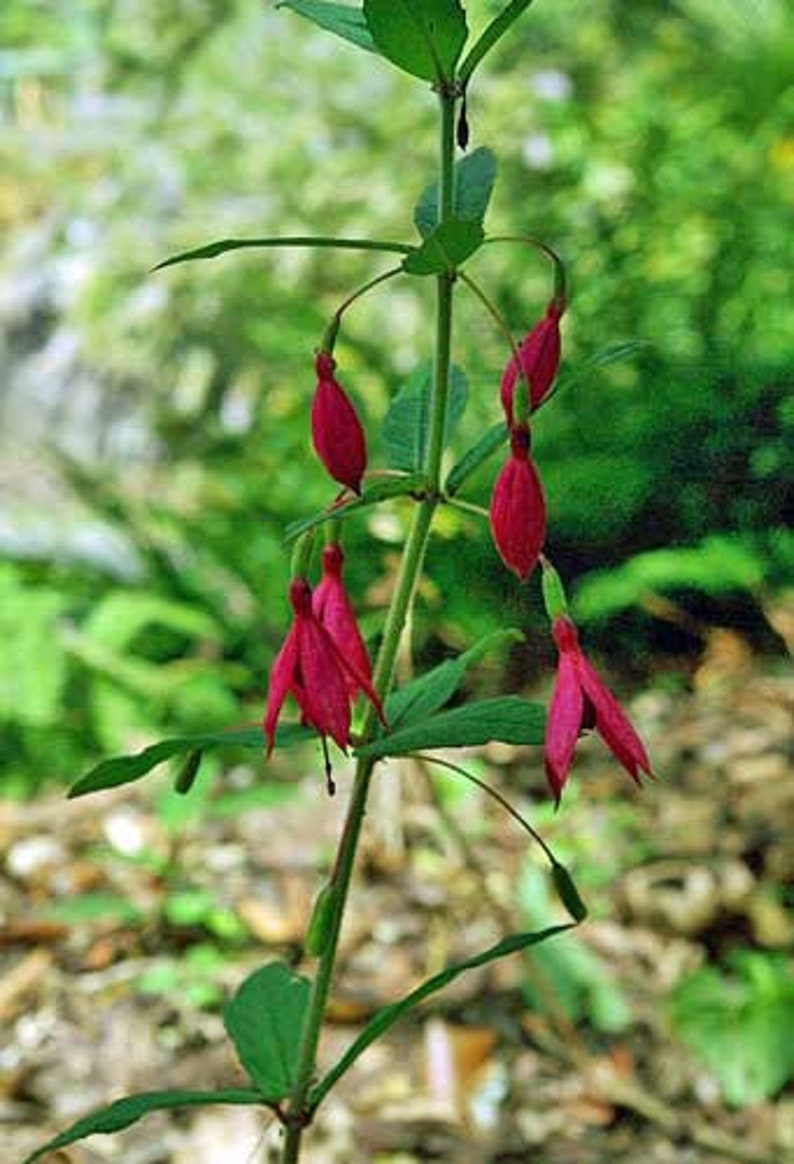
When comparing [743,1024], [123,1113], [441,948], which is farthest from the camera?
[441,948]

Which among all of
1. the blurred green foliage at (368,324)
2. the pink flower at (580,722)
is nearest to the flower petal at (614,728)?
the pink flower at (580,722)

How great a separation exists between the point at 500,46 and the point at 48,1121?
3.09m

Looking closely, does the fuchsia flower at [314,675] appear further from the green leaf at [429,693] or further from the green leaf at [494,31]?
the green leaf at [494,31]

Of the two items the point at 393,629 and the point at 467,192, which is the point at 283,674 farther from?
the point at 467,192

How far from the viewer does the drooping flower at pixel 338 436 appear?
0.80 metres

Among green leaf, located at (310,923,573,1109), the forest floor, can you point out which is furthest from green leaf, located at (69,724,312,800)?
the forest floor

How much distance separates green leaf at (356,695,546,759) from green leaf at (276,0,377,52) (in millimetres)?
342

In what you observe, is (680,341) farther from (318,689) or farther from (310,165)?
(318,689)

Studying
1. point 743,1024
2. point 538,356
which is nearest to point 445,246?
point 538,356

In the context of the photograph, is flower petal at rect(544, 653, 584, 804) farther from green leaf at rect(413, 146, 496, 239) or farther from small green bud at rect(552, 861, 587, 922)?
green leaf at rect(413, 146, 496, 239)

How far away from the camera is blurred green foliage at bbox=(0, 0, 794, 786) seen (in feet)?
8.89

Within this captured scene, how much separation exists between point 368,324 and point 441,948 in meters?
2.04

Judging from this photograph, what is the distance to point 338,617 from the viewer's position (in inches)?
32.6

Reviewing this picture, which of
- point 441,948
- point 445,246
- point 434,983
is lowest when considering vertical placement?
point 441,948
